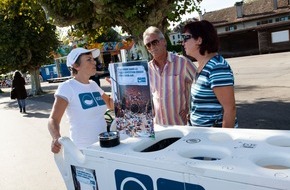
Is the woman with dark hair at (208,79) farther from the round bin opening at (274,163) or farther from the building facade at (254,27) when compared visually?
the building facade at (254,27)

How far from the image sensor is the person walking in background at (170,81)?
11.0 ft

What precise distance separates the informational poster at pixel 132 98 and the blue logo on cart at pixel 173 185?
510 millimetres

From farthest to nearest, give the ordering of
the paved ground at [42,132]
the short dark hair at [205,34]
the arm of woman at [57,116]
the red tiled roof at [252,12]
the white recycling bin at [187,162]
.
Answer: the red tiled roof at [252,12] → the paved ground at [42,132] → the arm of woman at [57,116] → the short dark hair at [205,34] → the white recycling bin at [187,162]

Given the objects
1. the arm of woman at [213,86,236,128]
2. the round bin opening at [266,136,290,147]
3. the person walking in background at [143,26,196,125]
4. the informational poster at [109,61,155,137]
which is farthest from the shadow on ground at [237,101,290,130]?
the informational poster at [109,61,155,137]

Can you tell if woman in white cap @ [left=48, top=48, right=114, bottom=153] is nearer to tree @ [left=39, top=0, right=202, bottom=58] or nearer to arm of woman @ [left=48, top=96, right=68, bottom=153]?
arm of woman @ [left=48, top=96, right=68, bottom=153]

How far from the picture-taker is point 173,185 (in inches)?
66.4

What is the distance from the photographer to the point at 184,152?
189 cm

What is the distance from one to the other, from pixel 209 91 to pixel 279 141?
0.69m

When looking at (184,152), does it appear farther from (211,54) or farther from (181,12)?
(181,12)

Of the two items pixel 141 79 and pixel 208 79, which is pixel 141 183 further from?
pixel 208 79

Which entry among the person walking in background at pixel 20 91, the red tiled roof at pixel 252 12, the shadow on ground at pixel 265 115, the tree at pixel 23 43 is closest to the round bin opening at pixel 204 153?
the shadow on ground at pixel 265 115

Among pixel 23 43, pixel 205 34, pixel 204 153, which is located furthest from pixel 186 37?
pixel 23 43

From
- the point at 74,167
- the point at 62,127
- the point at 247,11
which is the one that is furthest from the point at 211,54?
the point at 247,11

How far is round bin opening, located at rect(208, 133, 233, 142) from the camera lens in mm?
2041
